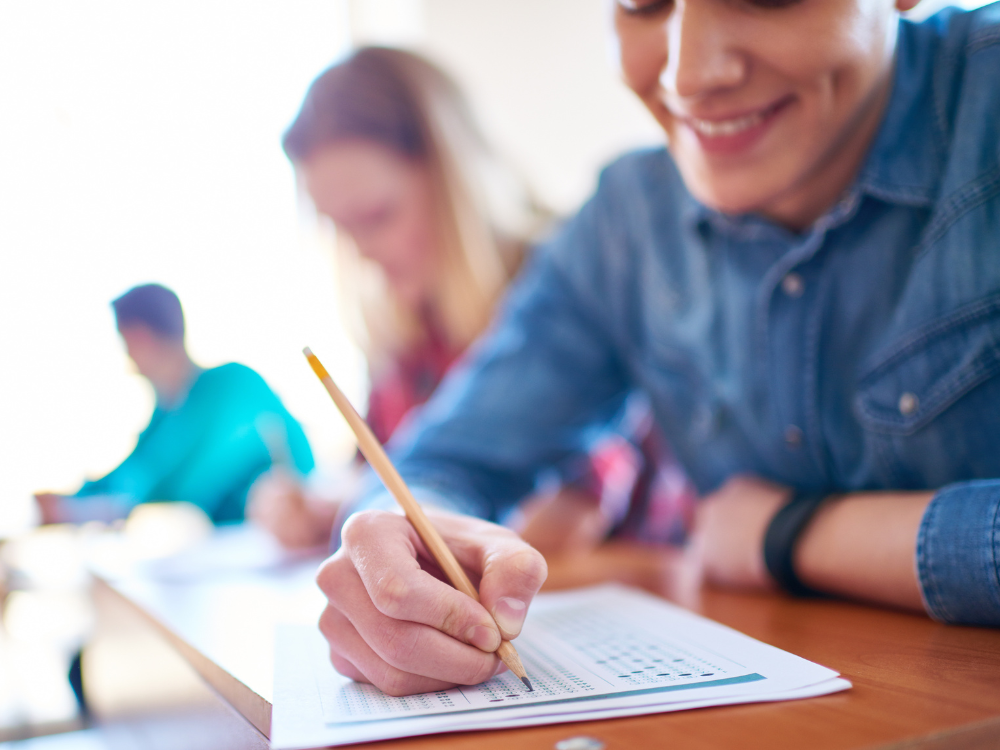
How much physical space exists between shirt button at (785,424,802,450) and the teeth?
0.26m

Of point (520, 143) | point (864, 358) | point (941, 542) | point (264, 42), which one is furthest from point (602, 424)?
point (264, 42)

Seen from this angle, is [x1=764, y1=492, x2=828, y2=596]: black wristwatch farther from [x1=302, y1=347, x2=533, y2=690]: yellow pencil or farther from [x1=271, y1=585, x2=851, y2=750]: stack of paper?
[x1=302, y1=347, x2=533, y2=690]: yellow pencil

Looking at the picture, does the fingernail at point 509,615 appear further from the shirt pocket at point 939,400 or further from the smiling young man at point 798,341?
the shirt pocket at point 939,400

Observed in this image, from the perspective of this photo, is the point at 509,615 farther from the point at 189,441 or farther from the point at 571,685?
the point at 189,441

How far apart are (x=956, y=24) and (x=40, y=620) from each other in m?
2.96

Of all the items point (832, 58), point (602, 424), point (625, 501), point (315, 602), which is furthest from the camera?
point (625, 501)

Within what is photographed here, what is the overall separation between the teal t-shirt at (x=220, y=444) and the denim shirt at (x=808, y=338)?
4.11 feet

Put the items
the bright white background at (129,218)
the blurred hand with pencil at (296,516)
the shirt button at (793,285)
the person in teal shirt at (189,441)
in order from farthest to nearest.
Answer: the bright white background at (129,218)
the person in teal shirt at (189,441)
the blurred hand with pencil at (296,516)
the shirt button at (793,285)

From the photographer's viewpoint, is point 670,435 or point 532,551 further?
point 670,435

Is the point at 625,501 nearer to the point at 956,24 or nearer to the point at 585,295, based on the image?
the point at 585,295

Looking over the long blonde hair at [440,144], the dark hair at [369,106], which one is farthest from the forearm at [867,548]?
the dark hair at [369,106]

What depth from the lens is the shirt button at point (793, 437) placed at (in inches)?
25.9

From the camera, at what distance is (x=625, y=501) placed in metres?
1.13

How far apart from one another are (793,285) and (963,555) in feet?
0.90
